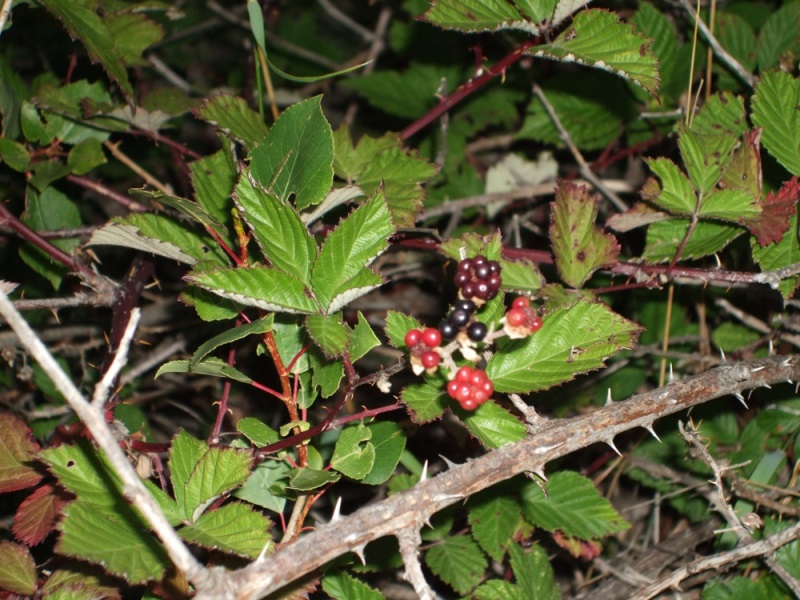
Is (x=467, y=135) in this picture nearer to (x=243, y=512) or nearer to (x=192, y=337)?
(x=192, y=337)

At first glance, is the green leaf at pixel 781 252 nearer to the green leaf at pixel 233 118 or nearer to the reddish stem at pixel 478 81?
the reddish stem at pixel 478 81

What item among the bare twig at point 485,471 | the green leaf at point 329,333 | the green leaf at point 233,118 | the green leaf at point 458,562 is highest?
the green leaf at point 233,118

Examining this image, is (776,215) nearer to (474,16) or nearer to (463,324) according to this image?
(474,16)

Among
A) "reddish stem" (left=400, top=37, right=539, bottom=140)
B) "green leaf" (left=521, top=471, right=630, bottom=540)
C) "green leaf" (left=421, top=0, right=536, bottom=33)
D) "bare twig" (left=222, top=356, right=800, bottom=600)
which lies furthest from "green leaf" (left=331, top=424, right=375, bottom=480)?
"green leaf" (left=421, top=0, right=536, bottom=33)

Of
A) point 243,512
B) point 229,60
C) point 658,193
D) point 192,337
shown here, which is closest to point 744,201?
point 658,193

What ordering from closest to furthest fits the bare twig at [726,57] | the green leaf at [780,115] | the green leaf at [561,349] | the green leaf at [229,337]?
1. the green leaf at [229,337]
2. the green leaf at [561,349]
3. the green leaf at [780,115]
4. the bare twig at [726,57]

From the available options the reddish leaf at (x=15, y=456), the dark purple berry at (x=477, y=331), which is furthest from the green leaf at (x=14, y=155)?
the dark purple berry at (x=477, y=331)
